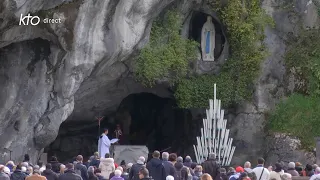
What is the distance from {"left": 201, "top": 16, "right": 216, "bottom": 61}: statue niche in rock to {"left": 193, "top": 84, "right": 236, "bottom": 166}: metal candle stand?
1.97 m

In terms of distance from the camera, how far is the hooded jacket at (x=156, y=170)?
869 inches

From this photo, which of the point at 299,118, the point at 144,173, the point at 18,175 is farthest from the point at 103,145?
the point at 144,173

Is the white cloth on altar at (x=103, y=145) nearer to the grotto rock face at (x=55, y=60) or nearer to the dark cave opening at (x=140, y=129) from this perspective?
the grotto rock face at (x=55, y=60)

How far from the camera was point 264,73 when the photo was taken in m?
33.9

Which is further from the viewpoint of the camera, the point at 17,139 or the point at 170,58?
the point at 170,58

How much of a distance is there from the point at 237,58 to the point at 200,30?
6.07 feet

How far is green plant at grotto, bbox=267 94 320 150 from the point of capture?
107 feet

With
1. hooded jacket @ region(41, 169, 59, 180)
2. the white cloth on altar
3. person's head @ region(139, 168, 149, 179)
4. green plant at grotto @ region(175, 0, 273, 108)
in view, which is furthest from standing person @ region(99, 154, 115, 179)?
green plant at grotto @ region(175, 0, 273, 108)

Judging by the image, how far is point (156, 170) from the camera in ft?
72.8

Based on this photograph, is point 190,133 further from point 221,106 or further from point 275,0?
point 275,0

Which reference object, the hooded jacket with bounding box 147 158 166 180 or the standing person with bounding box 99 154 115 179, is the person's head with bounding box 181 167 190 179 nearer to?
the hooded jacket with bounding box 147 158 166 180

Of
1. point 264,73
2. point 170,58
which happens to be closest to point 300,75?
point 264,73

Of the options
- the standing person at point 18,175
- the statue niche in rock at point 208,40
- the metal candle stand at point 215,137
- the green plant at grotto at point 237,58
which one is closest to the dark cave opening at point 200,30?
the statue niche in rock at point 208,40

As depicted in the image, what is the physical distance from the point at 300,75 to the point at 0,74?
9932 millimetres
